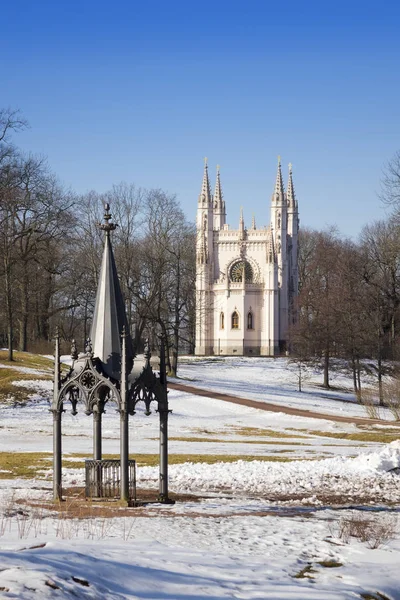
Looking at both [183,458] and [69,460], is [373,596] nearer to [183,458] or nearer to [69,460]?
[183,458]

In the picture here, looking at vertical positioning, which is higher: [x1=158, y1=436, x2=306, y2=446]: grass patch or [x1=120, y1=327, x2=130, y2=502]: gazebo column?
[x1=120, y1=327, x2=130, y2=502]: gazebo column

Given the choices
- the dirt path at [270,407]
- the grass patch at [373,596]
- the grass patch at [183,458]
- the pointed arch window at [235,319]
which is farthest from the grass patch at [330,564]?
the pointed arch window at [235,319]

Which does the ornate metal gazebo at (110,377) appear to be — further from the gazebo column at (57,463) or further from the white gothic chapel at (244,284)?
the white gothic chapel at (244,284)

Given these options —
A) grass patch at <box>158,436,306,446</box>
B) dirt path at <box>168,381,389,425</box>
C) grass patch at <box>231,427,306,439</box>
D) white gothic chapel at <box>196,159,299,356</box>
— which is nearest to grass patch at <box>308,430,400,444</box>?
grass patch at <box>231,427,306,439</box>

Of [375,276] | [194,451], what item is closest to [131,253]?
[375,276]

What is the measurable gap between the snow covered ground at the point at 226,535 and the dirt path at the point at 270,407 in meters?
12.3

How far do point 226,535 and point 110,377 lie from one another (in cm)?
442

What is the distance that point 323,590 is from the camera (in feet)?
33.7

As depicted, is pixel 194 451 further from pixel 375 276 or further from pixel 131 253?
pixel 375 276

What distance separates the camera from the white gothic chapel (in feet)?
275

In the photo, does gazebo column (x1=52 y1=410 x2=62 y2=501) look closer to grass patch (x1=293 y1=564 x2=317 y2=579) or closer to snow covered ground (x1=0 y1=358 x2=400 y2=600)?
snow covered ground (x1=0 y1=358 x2=400 y2=600)

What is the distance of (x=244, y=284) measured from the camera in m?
84.1

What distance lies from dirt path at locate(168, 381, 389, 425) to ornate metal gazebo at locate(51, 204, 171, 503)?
25406 millimetres

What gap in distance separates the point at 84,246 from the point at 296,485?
43.6m
